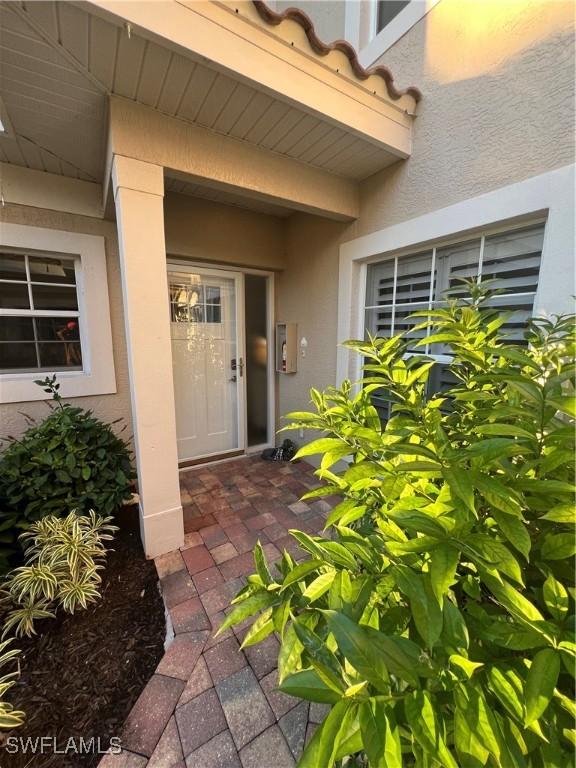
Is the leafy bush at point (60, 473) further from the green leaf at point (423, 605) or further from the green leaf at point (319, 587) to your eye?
the green leaf at point (423, 605)

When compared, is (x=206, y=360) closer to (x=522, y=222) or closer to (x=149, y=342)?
(x=149, y=342)

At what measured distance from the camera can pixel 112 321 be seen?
9.24 ft

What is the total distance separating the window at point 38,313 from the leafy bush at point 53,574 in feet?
4.62

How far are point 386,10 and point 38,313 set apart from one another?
12.7ft

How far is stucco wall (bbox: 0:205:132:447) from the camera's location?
2451 millimetres

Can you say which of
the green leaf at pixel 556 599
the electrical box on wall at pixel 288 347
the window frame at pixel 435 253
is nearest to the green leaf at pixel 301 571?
the green leaf at pixel 556 599

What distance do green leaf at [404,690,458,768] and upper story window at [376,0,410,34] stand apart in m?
3.99

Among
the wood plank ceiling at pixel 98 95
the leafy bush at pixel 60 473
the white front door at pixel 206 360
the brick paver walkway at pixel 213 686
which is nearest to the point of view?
the brick paver walkway at pixel 213 686

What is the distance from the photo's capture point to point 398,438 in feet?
2.96

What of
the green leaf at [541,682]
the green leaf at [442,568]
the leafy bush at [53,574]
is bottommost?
the leafy bush at [53,574]

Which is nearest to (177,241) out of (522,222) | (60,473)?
(60,473)

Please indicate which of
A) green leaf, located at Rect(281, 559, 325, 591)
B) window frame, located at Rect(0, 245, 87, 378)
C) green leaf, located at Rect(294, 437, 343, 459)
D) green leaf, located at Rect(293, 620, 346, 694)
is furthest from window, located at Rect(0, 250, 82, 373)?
green leaf, located at Rect(293, 620, 346, 694)

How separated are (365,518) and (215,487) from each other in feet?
7.01

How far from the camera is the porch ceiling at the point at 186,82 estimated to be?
4.34 feet
